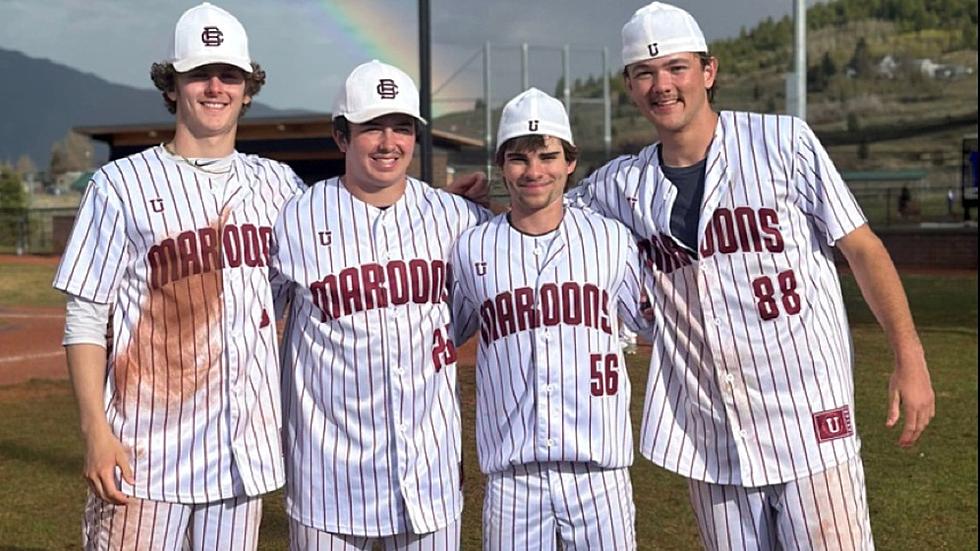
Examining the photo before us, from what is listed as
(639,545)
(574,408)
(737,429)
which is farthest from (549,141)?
(639,545)

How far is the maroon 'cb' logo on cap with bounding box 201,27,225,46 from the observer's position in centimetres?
247

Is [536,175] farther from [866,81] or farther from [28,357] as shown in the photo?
[866,81]

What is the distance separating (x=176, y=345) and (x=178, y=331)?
3cm

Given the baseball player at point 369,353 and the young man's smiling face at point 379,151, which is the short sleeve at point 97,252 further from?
the young man's smiling face at point 379,151

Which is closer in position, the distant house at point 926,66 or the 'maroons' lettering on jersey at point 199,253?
the 'maroons' lettering on jersey at point 199,253

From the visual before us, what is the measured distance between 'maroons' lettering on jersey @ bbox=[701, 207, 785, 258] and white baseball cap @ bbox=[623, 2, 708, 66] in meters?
0.40

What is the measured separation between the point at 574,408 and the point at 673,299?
355 millimetres

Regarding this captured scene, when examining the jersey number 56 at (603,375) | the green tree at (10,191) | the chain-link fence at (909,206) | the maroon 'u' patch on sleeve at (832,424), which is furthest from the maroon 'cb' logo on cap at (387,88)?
the green tree at (10,191)

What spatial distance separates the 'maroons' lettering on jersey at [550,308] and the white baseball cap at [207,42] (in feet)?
2.67

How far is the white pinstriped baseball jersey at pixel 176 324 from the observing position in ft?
7.95

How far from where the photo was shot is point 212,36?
248 cm

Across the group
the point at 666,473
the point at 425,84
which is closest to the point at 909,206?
the point at 666,473

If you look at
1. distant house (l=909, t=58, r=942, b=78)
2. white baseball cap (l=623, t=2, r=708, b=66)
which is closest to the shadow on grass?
white baseball cap (l=623, t=2, r=708, b=66)

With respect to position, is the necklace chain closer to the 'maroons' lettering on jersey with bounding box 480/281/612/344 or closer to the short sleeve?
the short sleeve
